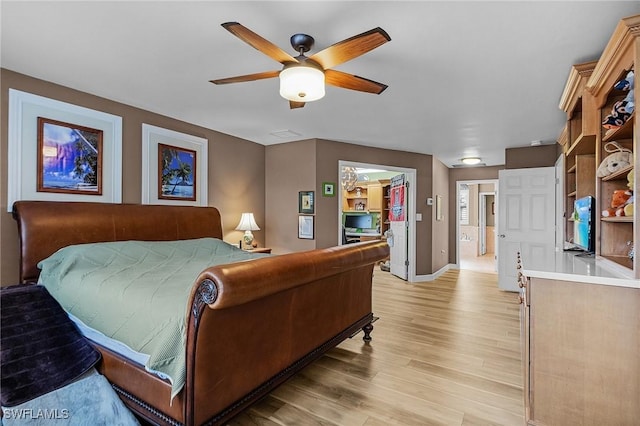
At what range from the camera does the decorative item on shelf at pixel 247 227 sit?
4.41 metres

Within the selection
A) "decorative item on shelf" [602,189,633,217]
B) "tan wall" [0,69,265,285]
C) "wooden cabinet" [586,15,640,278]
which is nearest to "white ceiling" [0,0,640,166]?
"tan wall" [0,69,265,285]

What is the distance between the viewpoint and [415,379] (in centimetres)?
229

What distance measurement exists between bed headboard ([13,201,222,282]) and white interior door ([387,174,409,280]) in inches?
141

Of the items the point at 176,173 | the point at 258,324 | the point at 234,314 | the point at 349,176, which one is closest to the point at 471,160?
the point at 349,176

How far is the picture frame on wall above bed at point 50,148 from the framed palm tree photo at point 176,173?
0.46 meters

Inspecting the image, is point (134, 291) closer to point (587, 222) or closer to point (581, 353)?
point (581, 353)

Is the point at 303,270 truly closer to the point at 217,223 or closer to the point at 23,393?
the point at 23,393

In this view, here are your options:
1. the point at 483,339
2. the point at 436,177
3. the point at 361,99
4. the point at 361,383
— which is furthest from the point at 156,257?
the point at 436,177

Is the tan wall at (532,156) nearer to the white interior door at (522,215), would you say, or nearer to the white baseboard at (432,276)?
the white interior door at (522,215)

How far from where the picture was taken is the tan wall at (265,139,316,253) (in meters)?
4.73

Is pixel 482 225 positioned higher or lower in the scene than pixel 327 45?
lower

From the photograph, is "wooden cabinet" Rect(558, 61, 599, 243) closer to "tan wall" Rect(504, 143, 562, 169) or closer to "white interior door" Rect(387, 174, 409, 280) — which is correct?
"tan wall" Rect(504, 143, 562, 169)

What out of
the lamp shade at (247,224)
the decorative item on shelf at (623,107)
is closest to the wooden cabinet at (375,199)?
the lamp shade at (247,224)

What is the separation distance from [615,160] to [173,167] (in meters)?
4.02
